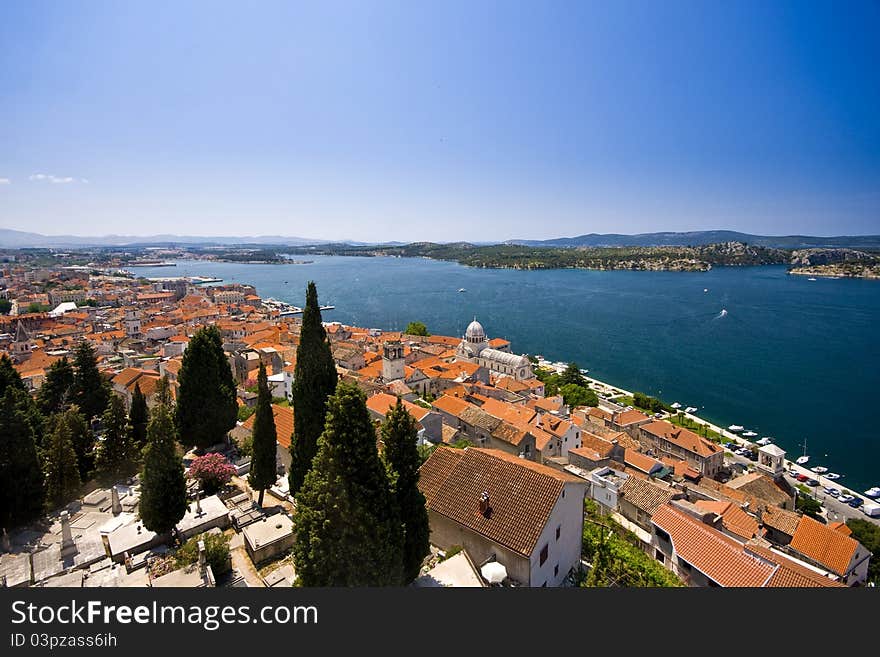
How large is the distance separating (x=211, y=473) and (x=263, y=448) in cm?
234

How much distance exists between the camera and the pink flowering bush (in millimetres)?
14646

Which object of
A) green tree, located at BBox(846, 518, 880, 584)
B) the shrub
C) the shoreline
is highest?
the shrub

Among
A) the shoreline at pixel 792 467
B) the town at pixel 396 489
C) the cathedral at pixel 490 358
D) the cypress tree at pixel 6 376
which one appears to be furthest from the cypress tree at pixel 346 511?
the cathedral at pixel 490 358

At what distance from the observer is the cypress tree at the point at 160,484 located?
442 inches

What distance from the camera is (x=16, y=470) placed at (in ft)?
41.1

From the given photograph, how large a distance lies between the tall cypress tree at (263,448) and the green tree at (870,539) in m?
25.2

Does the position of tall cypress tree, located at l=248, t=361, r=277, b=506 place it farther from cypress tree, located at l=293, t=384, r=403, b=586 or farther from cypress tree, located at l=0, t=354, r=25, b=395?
cypress tree, located at l=0, t=354, r=25, b=395

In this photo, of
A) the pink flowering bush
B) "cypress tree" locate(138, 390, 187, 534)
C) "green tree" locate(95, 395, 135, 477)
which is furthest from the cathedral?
"cypress tree" locate(138, 390, 187, 534)

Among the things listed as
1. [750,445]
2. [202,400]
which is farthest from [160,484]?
[750,445]

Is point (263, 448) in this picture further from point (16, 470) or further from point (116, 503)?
point (16, 470)

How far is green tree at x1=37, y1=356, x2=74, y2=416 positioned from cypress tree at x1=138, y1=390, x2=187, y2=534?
16.8 m

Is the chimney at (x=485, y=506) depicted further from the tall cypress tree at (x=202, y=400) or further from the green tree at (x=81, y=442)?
the green tree at (x=81, y=442)

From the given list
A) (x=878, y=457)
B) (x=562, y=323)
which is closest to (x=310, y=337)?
(x=878, y=457)

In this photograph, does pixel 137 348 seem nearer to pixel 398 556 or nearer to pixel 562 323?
pixel 398 556
